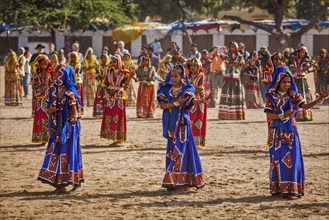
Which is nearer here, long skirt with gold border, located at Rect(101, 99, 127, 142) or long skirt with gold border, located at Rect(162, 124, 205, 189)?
long skirt with gold border, located at Rect(162, 124, 205, 189)

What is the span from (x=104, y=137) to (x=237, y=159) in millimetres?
2993

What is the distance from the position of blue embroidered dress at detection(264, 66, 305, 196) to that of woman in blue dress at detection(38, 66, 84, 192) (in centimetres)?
245

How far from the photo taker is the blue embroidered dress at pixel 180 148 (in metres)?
12.0

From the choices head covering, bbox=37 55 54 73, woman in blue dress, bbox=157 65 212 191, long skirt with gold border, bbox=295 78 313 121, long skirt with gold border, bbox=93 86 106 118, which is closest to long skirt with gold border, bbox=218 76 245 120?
long skirt with gold border, bbox=295 78 313 121

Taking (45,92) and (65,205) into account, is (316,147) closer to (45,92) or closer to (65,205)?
(45,92)

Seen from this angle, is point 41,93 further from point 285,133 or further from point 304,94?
point 304,94

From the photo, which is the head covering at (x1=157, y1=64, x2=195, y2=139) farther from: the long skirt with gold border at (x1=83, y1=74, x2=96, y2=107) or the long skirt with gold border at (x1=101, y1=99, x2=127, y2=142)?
the long skirt with gold border at (x1=83, y1=74, x2=96, y2=107)

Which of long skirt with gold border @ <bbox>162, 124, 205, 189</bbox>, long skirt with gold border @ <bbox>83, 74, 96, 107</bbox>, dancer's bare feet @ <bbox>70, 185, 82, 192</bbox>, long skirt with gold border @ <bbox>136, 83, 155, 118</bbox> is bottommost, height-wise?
dancer's bare feet @ <bbox>70, 185, 82, 192</bbox>

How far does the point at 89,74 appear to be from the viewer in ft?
89.3

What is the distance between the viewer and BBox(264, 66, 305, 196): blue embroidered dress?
11547 millimetres

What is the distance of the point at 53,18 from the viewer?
47938 mm

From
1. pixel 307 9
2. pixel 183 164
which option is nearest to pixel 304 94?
pixel 183 164

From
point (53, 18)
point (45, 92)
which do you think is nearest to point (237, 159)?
point (45, 92)

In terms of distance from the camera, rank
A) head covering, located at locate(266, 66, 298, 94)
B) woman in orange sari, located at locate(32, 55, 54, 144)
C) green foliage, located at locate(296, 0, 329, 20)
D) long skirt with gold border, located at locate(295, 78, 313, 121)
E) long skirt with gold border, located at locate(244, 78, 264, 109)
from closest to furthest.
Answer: head covering, located at locate(266, 66, 298, 94) → woman in orange sari, located at locate(32, 55, 54, 144) → long skirt with gold border, located at locate(295, 78, 313, 121) → long skirt with gold border, located at locate(244, 78, 264, 109) → green foliage, located at locate(296, 0, 329, 20)
